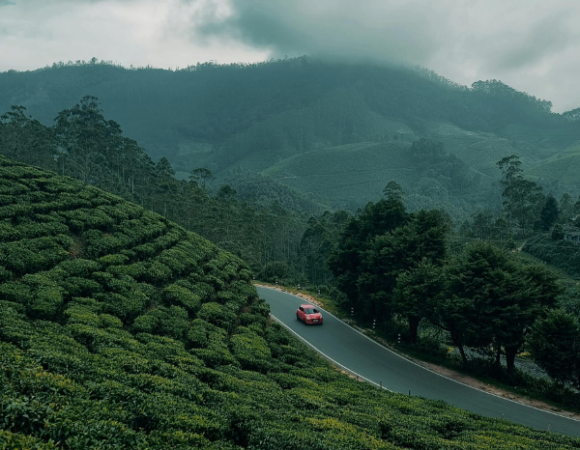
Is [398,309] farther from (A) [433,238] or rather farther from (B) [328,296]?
(B) [328,296]

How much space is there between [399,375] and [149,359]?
1405 centimetres

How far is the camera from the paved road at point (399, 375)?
17.2m

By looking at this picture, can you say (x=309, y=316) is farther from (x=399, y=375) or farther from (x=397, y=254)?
(x=399, y=375)

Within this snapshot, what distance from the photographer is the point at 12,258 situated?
51.7ft

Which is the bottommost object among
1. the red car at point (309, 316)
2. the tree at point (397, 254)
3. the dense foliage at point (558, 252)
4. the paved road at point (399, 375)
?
the paved road at point (399, 375)

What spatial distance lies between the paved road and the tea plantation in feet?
13.7

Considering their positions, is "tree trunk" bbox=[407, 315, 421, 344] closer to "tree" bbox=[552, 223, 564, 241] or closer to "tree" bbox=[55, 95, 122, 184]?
"tree" bbox=[552, 223, 564, 241]

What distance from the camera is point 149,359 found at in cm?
1152

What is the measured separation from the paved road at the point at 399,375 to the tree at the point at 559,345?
207 centimetres

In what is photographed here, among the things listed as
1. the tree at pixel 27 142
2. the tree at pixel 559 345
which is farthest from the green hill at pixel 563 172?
the tree at pixel 27 142

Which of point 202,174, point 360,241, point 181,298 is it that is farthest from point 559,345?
point 202,174

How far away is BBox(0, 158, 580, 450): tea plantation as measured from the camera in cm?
741

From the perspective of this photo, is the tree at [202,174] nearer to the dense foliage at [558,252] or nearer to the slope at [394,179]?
the dense foliage at [558,252]

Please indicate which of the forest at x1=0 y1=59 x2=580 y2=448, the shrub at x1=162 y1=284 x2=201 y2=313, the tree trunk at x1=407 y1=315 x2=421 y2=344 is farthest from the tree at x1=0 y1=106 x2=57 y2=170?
the tree trunk at x1=407 y1=315 x2=421 y2=344
